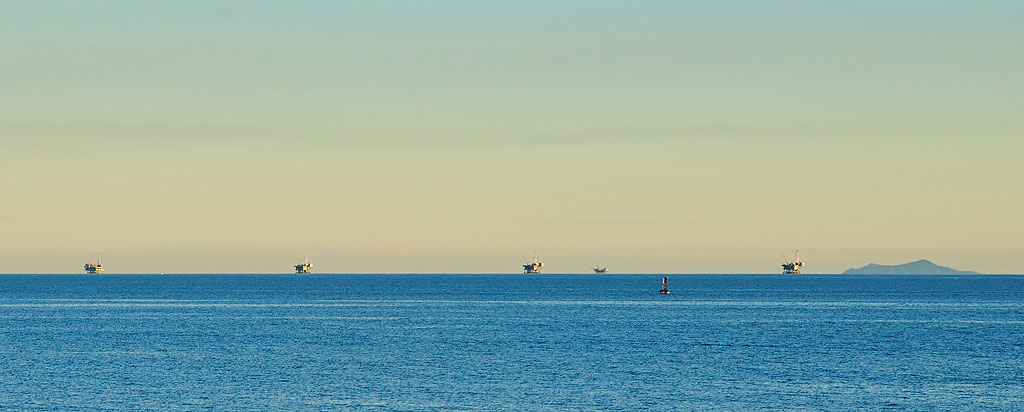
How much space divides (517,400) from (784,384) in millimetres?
21734

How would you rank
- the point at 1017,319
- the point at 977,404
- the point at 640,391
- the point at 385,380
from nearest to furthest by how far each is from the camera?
the point at 977,404
the point at 640,391
the point at 385,380
the point at 1017,319

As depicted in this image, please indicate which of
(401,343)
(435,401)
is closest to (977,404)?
(435,401)

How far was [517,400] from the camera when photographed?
79.9 meters

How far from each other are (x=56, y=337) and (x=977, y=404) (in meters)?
97.0

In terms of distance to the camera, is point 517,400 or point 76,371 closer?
point 517,400

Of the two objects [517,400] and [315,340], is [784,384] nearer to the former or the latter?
[517,400]

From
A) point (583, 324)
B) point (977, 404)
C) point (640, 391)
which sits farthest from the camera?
point (583, 324)

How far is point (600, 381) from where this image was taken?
91000mm

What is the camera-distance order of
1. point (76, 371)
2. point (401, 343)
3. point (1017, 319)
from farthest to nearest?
point (1017, 319) → point (401, 343) → point (76, 371)

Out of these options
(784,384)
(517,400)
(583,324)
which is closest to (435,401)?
(517,400)

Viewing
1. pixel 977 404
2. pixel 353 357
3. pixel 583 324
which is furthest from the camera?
pixel 583 324

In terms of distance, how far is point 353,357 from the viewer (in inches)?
4299

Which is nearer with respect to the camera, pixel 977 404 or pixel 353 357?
pixel 977 404

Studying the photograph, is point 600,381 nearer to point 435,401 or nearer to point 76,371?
point 435,401
